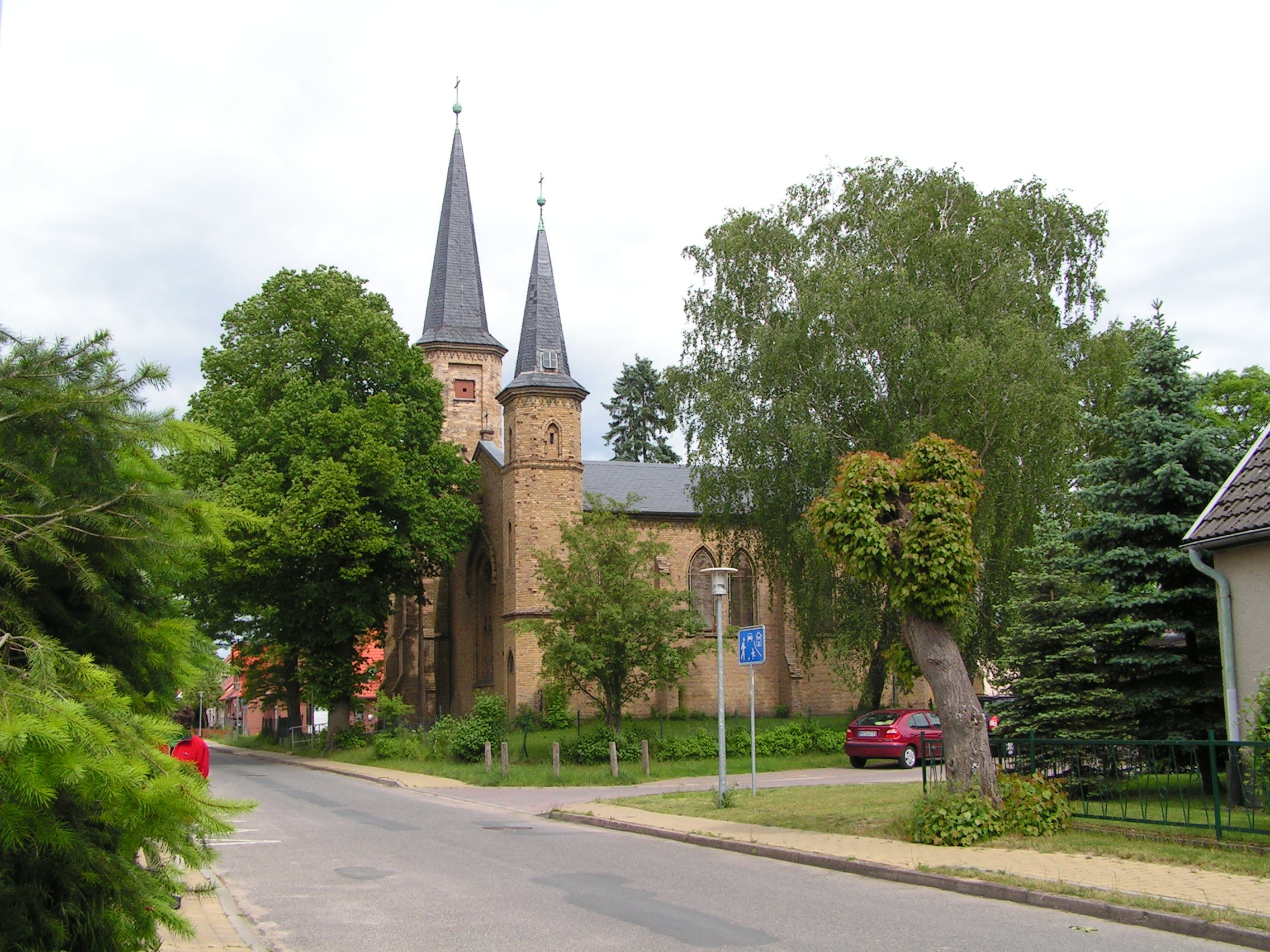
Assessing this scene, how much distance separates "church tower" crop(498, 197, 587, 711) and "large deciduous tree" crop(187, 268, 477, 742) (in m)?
2.12

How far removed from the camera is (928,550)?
41.7 ft

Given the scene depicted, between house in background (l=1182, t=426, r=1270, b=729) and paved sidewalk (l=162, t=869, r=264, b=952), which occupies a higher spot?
house in background (l=1182, t=426, r=1270, b=729)

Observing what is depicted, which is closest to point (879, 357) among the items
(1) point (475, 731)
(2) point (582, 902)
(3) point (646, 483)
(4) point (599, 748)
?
(4) point (599, 748)

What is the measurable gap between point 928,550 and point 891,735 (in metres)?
14.4

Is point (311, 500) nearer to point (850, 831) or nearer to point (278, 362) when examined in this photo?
point (278, 362)

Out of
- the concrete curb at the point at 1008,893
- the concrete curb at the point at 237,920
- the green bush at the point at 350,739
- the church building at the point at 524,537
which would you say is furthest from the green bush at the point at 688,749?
the concrete curb at the point at 237,920

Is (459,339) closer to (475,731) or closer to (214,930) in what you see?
(475,731)

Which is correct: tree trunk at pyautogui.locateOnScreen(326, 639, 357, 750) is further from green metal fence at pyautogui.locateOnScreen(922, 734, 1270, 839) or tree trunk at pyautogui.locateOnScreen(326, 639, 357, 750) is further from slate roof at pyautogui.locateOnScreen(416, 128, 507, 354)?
green metal fence at pyautogui.locateOnScreen(922, 734, 1270, 839)

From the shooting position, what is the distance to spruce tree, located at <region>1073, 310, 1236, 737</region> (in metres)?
14.6

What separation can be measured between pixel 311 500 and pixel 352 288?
913cm

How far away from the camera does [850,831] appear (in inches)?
515

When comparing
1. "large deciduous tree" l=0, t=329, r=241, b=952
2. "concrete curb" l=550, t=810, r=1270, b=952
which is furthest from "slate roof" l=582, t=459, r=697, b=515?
"large deciduous tree" l=0, t=329, r=241, b=952

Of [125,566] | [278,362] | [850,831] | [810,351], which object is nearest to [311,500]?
[278,362]

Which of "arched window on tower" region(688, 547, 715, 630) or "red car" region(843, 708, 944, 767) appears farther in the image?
"arched window on tower" region(688, 547, 715, 630)
